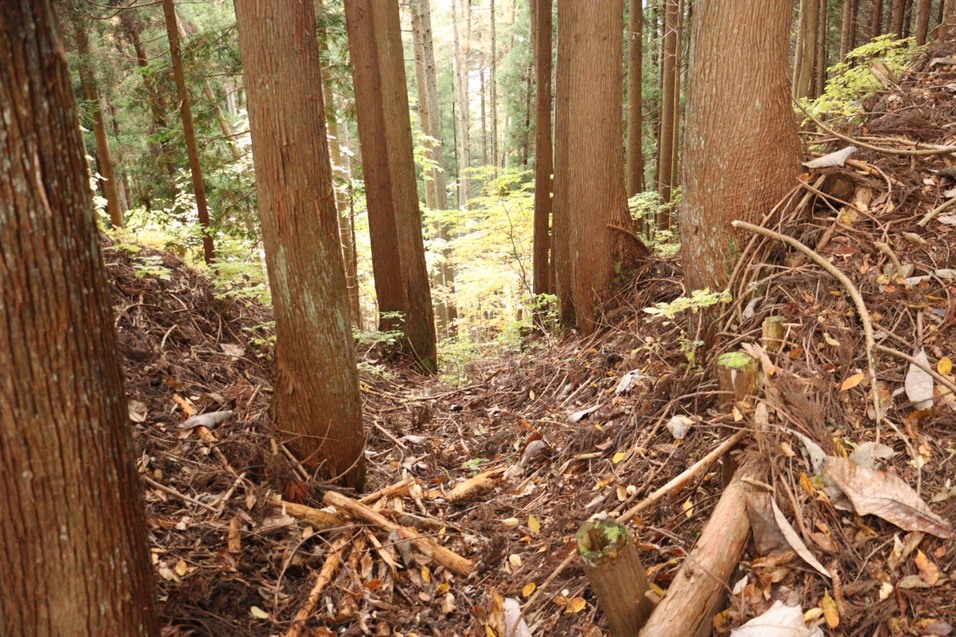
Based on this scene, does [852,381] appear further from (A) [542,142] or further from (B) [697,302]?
(A) [542,142]

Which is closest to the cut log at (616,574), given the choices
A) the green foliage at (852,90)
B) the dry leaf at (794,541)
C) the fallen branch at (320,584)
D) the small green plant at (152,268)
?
the dry leaf at (794,541)

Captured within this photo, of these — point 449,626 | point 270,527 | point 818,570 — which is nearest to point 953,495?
point 818,570

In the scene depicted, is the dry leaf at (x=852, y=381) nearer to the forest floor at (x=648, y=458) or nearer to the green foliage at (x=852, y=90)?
the forest floor at (x=648, y=458)

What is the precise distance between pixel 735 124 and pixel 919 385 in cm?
201

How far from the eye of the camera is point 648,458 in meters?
3.69

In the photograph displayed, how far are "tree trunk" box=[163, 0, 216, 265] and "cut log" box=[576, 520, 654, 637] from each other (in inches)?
216

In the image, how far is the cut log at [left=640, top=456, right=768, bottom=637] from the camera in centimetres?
238

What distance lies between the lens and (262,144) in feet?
12.4

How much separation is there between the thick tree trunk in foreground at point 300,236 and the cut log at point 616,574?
2256 millimetres

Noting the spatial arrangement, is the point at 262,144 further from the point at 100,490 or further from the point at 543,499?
the point at 543,499

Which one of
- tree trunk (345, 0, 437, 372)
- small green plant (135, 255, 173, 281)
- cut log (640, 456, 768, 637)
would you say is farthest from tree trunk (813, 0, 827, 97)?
small green plant (135, 255, 173, 281)

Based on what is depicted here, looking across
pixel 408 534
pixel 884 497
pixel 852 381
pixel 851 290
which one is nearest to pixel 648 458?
pixel 852 381

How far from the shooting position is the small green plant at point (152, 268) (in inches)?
188

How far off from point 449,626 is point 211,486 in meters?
1.65
